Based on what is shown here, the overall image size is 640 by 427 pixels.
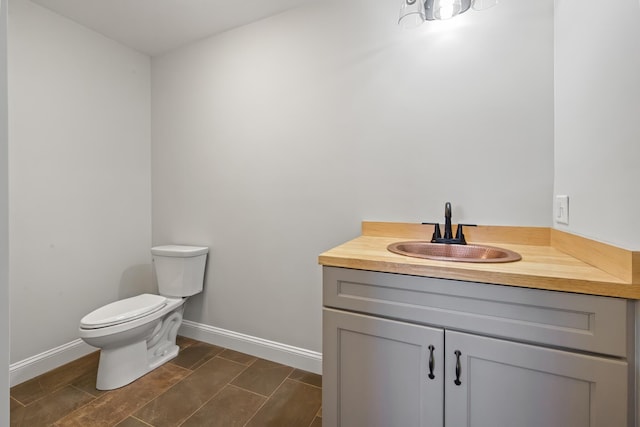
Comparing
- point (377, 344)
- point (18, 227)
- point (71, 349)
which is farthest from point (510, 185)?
point (71, 349)

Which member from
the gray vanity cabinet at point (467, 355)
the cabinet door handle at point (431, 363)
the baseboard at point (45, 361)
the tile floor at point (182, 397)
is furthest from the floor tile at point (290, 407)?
the baseboard at point (45, 361)

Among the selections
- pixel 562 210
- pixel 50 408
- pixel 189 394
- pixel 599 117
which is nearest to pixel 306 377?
pixel 189 394

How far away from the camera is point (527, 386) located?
0.89m

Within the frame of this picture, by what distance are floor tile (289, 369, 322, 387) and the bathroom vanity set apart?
61 cm

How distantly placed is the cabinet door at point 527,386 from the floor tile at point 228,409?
1032 mm

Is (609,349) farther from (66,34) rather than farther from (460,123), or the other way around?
(66,34)

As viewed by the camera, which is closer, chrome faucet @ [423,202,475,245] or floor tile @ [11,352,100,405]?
chrome faucet @ [423,202,475,245]

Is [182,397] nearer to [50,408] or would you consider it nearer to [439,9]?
[50,408]

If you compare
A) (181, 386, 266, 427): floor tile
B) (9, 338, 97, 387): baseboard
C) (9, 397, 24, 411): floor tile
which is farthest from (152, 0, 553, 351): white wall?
(9, 397, 24, 411): floor tile

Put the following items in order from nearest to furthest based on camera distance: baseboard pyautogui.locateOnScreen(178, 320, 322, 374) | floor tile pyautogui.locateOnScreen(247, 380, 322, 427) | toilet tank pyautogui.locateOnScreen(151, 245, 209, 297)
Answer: floor tile pyautogui.locateOnScreen(247, 380, 322, 427), baseboard pyautogui.locateOnScreen(178, 320, 322, 374), toilet tank pyautogui.locateOnScreen(151, 245, 209, 297)

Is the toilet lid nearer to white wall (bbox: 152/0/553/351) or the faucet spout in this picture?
white wall (bbox: 152/0/553/351)

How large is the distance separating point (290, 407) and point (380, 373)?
2.45 feet

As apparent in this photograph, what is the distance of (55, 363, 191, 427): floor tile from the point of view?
1.44 m

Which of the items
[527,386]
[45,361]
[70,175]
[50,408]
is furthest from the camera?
[70,175]
